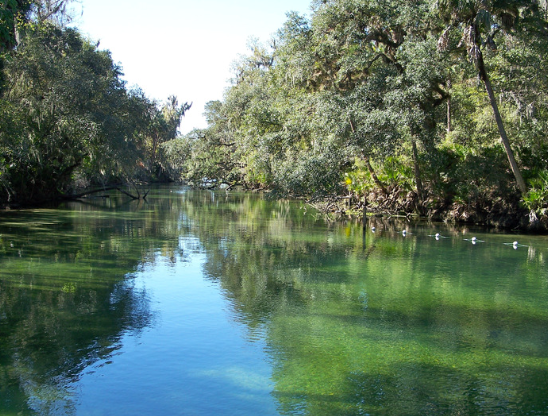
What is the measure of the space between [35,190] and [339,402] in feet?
87.6

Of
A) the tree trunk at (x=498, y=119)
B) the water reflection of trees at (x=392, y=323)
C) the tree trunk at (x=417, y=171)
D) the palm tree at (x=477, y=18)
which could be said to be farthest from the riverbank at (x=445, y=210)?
the water reflection of trees at (x=392, y=323)

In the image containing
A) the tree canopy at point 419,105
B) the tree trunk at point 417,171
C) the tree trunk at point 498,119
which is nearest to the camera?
the tree trunk at point 498,119

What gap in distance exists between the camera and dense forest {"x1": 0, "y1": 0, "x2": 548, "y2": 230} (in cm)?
2000

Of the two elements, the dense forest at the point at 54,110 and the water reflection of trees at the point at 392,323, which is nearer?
the water reflection of trees at the point at 392,323

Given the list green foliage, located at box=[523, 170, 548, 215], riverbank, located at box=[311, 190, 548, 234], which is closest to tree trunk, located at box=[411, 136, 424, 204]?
riverbank, located at box=[311, 190, 548, 234]

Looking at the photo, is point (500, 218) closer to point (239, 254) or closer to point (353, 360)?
point (239, 254)

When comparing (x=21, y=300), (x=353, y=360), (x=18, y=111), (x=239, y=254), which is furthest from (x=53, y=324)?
(x=18, y=111)

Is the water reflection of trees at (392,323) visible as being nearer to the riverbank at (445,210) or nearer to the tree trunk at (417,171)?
the riverbank at (445,210)

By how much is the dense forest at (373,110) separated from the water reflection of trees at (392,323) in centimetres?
588

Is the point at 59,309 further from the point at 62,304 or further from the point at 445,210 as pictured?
the point at 445,210

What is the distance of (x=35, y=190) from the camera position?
93.5ft

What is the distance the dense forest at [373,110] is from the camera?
787 inches

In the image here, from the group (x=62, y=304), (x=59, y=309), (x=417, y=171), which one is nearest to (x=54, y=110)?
(x=417, y=171)

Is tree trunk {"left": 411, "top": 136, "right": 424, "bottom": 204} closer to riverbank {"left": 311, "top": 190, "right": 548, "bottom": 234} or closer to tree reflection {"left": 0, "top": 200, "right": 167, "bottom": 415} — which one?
riverbank {"left": 311, "top": 190, "right": 548, "bottom": 234}
